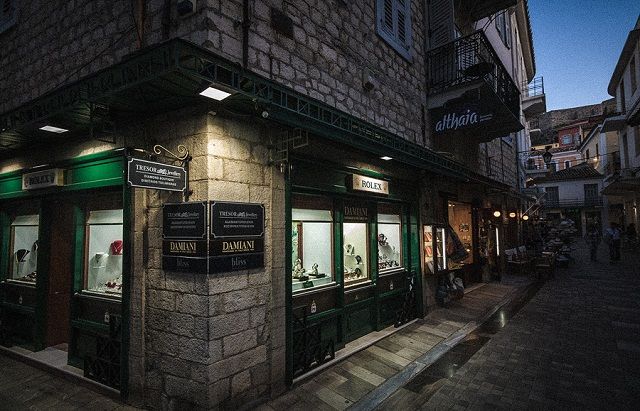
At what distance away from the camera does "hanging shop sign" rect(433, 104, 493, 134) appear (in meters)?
8.01

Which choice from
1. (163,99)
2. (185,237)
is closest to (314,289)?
(185,237)

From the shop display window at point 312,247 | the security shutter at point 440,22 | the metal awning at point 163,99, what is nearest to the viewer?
the metal awning at point 163,99

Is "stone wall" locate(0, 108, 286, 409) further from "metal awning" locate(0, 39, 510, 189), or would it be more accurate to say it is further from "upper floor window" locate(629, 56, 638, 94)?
"upper floor window" locate(629, 56, 638, 94)

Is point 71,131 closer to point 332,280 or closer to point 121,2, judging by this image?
point 121,2

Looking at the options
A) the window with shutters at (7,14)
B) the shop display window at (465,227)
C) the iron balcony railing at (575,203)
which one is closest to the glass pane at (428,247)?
the shop display window at (465,227)

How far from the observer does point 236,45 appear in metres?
4.26

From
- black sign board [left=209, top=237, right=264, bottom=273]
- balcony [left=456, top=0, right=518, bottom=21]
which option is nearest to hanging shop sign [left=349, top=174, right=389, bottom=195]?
black sign board [left=209, top=237, right=264, bottom=273]

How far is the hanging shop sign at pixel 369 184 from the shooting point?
20.1ft

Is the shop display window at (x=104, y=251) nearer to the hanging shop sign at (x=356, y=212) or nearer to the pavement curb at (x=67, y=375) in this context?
the pavement curb at (x=67, y=375)

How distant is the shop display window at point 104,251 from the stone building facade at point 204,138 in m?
0.30

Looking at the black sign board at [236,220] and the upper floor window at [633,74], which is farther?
the upper floor window at [633,74]

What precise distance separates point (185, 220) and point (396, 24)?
7203 mm

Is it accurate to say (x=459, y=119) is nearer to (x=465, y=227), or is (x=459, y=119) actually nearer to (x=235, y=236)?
(x=465, y=227)

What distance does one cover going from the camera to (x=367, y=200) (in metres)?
6.90
